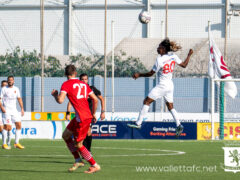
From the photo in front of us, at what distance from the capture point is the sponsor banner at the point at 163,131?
82.4 feet

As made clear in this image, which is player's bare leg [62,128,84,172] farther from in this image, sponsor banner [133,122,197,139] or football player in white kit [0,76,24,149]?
sponsor banner [133,122,197,139]

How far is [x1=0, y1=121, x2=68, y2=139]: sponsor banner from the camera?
25.9 metres

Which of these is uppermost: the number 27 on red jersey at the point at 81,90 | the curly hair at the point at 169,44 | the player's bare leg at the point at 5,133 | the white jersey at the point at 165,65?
the curly hair at the point at 169,44

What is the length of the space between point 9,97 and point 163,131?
7.84m

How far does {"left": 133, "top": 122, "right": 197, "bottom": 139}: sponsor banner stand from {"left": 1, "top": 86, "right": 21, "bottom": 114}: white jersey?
23.4ft

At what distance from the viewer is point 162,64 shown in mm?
14344

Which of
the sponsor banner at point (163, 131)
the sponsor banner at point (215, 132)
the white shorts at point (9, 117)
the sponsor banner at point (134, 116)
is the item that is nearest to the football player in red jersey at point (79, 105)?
the white shorts at point (9, 117)

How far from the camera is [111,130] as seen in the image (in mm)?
25562

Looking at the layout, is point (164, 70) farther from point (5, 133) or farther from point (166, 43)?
point (5, 133)

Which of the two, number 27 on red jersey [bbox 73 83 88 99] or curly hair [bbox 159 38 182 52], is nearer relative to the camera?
number 27 on red jersey [bbox 73 83 88 99]

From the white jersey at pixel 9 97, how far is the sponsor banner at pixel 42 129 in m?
6.23

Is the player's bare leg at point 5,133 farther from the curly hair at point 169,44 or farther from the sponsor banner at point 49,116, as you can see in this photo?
the sponsor banner at point 49,116

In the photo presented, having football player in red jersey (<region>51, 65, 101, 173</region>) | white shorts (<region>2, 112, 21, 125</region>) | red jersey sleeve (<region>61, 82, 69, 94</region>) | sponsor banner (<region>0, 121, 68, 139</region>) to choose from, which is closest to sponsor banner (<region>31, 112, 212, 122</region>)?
sponsor banner (<region>0, 121, 68, 139</region>)

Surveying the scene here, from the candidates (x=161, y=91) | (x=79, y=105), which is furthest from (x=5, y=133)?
(x=79, y=105)
